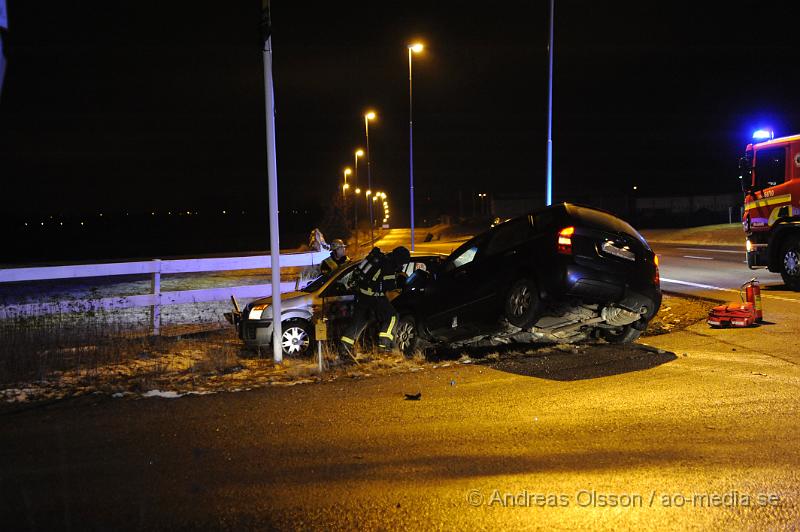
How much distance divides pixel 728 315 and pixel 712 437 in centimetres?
530

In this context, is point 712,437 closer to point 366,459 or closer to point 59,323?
point 366,459

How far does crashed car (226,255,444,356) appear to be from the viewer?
364 inches

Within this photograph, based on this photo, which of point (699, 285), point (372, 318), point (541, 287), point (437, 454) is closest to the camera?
point (437, 454)

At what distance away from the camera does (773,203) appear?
14.0m

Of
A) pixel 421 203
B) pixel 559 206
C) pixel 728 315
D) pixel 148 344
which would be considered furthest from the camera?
pixel 421 203

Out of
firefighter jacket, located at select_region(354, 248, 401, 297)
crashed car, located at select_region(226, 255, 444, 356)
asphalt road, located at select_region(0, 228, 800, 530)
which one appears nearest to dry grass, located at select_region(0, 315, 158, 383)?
crashed car, located at select_region(226, 255, 444, 356)

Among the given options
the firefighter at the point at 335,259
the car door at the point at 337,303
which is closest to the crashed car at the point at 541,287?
the car door at the point at 337,303

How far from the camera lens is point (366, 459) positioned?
4918 mm

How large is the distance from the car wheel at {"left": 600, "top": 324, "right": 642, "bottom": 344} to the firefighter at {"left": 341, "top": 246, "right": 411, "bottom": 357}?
113 inches

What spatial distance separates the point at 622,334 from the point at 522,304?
5.92ft

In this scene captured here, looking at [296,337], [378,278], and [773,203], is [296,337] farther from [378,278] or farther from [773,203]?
[773,203]

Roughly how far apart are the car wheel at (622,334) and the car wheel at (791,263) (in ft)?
22.9

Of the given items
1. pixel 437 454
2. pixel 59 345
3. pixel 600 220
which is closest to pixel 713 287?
pixel 600 220

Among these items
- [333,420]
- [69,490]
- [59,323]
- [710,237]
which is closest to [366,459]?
[333,420]
